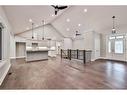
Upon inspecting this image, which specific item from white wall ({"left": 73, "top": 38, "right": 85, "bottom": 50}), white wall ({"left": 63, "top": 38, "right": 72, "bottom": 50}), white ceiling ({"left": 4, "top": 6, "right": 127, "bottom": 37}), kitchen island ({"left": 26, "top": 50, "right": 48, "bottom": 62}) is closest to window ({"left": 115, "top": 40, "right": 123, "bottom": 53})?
white ceiling ({"left": 4, "top": 6, "right": 127, "bottom": 37})

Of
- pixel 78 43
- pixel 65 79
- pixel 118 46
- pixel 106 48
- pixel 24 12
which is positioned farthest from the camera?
pixel 78 43

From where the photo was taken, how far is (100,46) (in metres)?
9.58

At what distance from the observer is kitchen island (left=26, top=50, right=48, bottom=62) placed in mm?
7505

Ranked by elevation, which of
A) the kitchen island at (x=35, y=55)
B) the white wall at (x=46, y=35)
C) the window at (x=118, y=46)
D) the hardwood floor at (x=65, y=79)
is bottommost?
the hardwood floor at (x=65, y=79)

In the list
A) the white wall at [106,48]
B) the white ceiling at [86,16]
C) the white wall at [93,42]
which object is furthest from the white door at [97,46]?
the white ceiling at [86,16]

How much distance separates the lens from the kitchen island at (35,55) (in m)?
7.51

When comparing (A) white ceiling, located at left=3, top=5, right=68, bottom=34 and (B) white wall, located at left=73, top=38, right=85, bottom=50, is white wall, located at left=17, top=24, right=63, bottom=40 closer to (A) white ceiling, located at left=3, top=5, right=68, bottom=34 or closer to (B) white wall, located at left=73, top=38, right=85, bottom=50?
(B) white wall, located at left=73, top=38, right=85, bottom=50

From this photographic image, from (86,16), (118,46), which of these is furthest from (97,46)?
(86,16)

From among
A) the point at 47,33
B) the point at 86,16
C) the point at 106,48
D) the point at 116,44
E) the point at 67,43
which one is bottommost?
the point at 106,48

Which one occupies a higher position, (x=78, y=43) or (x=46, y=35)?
(x=46, y=35)

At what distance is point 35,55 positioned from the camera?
801cm

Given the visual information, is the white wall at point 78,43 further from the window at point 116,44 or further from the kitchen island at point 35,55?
the kitchen island at point 35,55

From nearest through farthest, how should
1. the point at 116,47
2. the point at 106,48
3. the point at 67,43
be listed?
the point at 116,47
the point at 106,48
the point at 67,43

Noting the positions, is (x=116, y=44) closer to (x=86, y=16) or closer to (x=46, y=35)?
(x=86, y=16)
